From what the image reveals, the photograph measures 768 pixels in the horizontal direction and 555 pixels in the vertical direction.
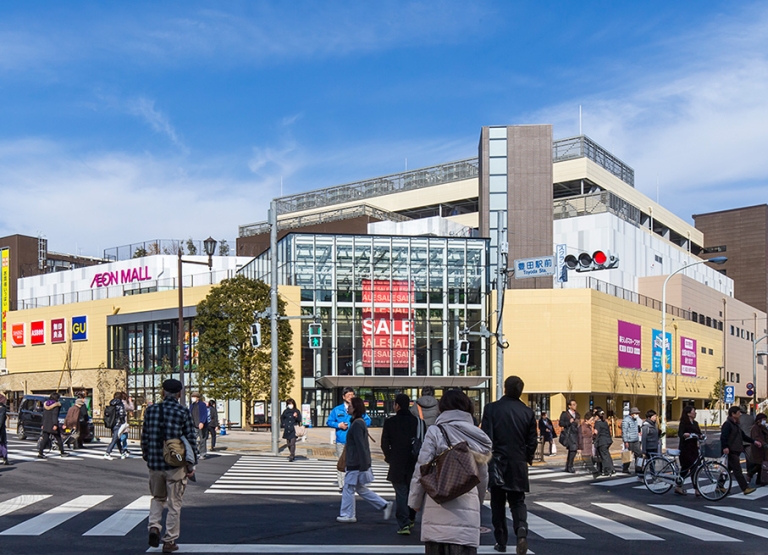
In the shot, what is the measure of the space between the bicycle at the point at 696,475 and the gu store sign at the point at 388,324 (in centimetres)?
3385

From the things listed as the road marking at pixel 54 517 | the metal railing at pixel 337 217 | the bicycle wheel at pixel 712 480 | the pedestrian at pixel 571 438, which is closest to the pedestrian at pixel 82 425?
the road marking at pixel 54 517

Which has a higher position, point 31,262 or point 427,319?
point 31,262

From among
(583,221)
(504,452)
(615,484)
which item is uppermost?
(583,221)

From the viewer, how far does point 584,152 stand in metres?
73.1

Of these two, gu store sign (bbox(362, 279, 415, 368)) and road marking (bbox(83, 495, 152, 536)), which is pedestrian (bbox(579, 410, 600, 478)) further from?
gu store sign (bbox(362, 279, 415, 368))

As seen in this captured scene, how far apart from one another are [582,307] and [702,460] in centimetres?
3776

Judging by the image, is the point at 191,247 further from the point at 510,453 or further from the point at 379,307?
the point at 510,453

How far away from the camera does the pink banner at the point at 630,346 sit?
5784 centimetres

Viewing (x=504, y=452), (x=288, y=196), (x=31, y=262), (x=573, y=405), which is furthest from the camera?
(x=288, y=196)

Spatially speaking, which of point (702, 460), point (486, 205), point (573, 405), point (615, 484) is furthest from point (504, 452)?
point (486, 205)

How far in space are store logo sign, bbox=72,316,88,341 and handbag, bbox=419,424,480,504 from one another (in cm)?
5922

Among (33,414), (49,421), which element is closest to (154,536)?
(49,421)

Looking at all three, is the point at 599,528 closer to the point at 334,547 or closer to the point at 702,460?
the point at 334,547

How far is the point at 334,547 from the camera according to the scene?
9.91 metres
